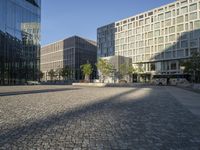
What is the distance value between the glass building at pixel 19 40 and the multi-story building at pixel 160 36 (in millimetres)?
51251

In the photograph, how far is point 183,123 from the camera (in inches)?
337

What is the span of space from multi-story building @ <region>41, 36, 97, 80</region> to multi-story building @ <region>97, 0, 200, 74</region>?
2635cm

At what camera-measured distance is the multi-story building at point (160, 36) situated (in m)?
86.0

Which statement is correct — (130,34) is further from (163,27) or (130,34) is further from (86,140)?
(86,140)

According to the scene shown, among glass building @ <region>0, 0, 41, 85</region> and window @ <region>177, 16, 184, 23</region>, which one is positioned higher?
window @ <region>177, 16, 184, 23</region>

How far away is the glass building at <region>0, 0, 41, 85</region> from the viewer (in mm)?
52875

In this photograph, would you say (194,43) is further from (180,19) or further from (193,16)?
(180,19)

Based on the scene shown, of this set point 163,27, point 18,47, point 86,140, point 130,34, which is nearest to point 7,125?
point 86,140

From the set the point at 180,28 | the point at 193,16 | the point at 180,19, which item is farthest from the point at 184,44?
the point at 193,16

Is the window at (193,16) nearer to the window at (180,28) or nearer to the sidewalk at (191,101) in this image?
the window at (180,28)

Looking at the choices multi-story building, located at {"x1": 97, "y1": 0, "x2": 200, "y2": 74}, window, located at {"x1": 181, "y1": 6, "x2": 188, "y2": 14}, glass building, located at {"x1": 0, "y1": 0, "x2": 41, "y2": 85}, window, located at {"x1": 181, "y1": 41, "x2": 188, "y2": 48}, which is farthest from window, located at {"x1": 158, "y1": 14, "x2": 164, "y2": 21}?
glass building, located at {"x1": 0, "y1": 0, "x2": 41, "y2": 85}

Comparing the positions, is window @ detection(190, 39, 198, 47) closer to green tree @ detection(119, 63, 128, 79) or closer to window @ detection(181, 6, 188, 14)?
window @ detection(181, 6, 188, 14)

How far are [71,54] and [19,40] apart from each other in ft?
267

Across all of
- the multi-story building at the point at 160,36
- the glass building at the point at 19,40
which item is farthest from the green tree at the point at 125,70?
the glass building at the point at 19,40
